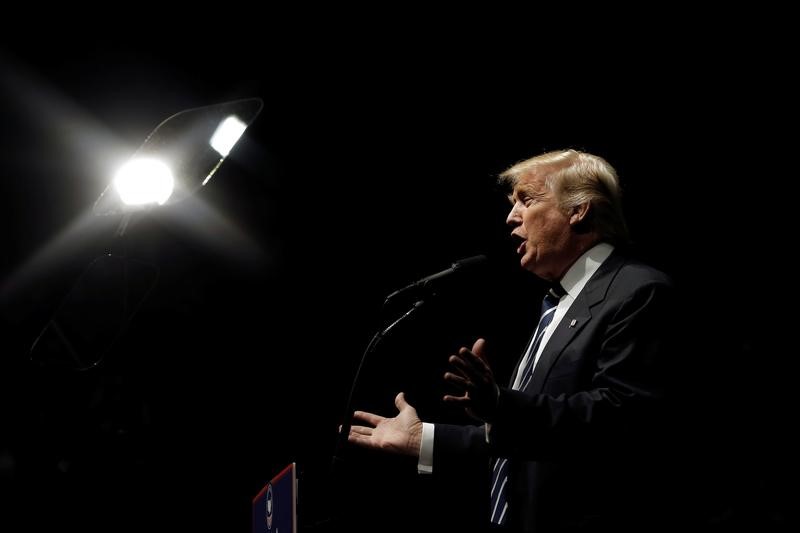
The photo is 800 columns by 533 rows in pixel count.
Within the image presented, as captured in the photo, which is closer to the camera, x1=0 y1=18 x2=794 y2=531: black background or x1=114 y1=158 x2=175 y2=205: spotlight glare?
x1=114 y1=158 x2=175 y2=205: spotlight glare

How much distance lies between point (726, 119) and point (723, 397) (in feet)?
3.92

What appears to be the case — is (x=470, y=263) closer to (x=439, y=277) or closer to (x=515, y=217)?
(x=439, y=277)

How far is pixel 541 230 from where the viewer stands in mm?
2053

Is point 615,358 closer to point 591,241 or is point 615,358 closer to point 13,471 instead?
→ point 591,241

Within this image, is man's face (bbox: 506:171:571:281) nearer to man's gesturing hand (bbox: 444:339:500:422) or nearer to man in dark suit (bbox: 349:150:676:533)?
man in dark suit (bbox: 349:150:676:533)

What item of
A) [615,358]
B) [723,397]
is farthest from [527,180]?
[723,397]

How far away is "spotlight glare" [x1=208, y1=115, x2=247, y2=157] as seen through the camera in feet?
8.48

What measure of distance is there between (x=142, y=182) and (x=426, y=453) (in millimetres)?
1523

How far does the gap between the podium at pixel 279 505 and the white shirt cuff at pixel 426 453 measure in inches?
14.8

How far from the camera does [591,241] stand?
2.02 meters

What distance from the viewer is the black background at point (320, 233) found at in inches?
106

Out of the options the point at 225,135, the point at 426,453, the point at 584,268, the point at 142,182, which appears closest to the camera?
the point at 426,453

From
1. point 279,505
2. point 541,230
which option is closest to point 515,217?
point 541,230

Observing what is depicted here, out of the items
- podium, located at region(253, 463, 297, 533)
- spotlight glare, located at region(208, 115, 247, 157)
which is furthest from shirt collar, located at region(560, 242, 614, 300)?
spotlight glare, located at region(208, 115, 247, 157)
